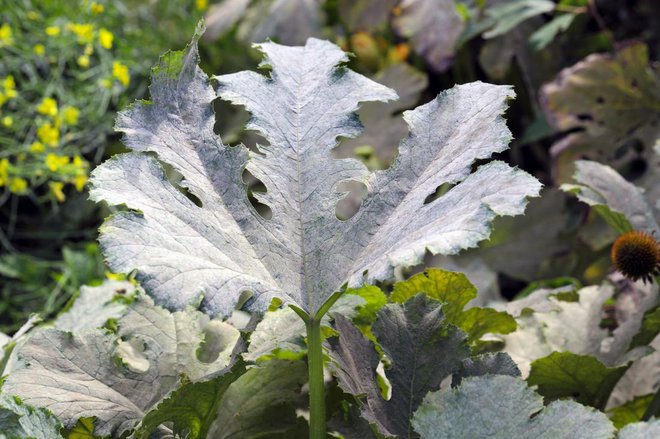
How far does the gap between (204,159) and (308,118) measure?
0.12 meters

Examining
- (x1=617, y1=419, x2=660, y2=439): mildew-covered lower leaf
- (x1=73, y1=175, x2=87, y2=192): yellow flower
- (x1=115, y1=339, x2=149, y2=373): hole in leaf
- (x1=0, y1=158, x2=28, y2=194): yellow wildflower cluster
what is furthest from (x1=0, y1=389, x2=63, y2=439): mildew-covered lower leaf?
(x1=0, y1=158, x2=28, y2=194): yellow wildflower cluster

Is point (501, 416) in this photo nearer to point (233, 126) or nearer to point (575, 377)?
point (575, 377)

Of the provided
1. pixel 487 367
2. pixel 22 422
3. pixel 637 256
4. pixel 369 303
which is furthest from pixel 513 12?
pixel 22 422

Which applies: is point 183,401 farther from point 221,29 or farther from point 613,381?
point 221,29

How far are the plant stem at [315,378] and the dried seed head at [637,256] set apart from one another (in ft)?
1.60

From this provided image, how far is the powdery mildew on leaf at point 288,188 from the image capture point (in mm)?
724

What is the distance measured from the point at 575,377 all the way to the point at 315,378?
1.12 feet

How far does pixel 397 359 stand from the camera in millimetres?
843

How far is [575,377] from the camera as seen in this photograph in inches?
38.5

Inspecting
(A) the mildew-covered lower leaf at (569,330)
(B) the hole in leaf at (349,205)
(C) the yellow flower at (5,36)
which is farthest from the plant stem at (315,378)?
(C) the yellow flower at (5,36)

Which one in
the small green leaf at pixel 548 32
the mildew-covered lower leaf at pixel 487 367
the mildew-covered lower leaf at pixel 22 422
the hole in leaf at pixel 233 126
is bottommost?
the mildew-covered lower leaf at pixel 22 422

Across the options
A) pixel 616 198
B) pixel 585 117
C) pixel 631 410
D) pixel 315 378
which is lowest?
pixel 631 410

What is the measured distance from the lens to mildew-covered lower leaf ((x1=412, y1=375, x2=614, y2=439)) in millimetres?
688

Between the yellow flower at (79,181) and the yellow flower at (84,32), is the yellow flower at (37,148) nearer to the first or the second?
the yellow flower at (79,181)
